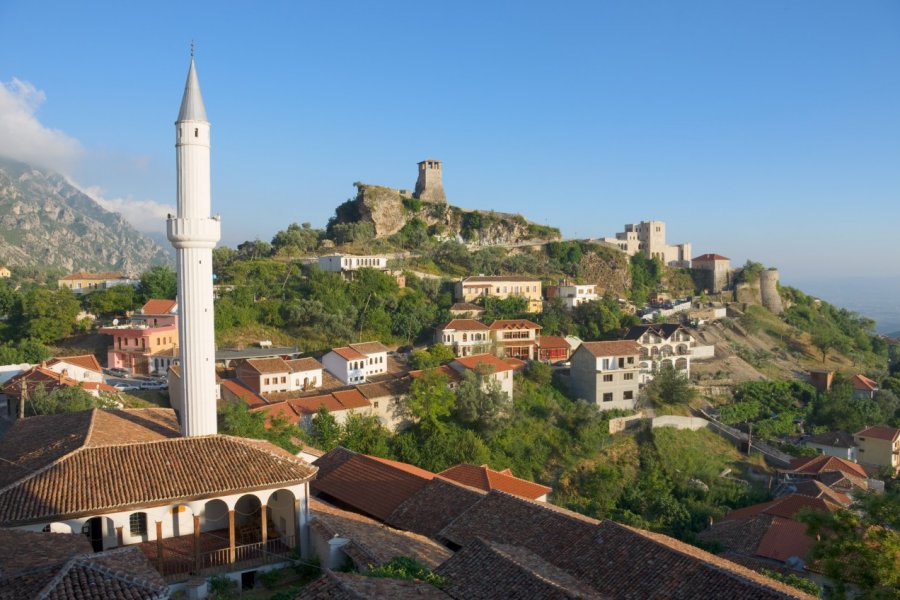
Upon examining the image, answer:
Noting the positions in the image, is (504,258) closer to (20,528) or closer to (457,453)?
(457,453)

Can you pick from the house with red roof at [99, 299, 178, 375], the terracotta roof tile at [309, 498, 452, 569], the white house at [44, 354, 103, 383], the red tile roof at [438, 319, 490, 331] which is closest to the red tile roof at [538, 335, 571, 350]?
the red tile roof at [438, 319, 490, 331]

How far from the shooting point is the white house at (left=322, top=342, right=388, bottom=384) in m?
35.1

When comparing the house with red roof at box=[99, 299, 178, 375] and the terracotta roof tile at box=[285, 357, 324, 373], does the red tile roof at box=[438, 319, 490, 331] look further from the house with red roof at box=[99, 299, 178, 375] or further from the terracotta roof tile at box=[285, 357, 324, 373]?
the house with red roof at box=[99, 299, 178, 375]

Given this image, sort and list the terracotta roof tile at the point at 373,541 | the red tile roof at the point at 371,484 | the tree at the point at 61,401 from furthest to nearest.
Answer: the tree at the point at 61,401
the red tile roof at the point at 371,484
the terracotta roof tile at the point at 373,541

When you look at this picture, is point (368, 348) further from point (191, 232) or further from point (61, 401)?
point (191, 232)

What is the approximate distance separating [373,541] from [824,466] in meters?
26.2

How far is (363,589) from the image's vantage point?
393 inches

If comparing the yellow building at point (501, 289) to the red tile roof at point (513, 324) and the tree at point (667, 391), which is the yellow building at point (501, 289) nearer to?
the red tile roof at point (513, 324)

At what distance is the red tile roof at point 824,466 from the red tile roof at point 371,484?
816 inches

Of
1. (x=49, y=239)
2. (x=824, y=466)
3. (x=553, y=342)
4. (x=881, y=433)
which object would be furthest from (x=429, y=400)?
(x=49, y=239)

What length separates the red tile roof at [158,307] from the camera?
39.4 metres

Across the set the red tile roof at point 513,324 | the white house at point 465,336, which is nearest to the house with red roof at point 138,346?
the white house at point 465,336

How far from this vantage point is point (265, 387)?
31984 millimetres

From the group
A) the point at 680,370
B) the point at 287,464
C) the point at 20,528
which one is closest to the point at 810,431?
the point at 680,370
